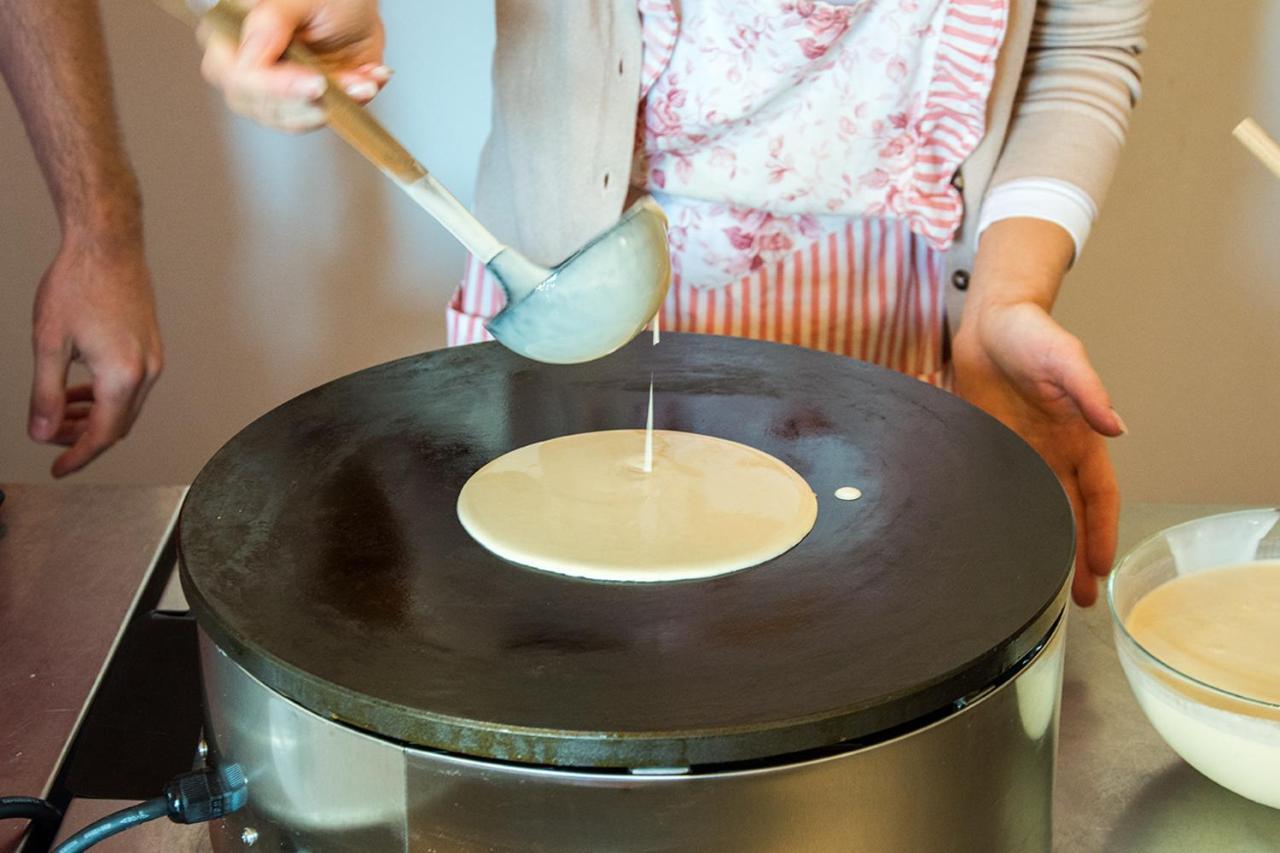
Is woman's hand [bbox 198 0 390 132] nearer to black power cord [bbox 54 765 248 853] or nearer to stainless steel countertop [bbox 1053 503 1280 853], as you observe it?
black power cord [bbox 54 765 248 853]

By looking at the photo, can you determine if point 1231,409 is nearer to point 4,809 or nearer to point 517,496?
point 517,496

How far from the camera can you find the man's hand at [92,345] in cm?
124

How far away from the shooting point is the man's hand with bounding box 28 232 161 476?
4.06ft

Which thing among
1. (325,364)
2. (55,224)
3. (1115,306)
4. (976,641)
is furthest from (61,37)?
(1115,306)

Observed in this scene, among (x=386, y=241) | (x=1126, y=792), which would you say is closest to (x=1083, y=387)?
(x=1126, y=792)

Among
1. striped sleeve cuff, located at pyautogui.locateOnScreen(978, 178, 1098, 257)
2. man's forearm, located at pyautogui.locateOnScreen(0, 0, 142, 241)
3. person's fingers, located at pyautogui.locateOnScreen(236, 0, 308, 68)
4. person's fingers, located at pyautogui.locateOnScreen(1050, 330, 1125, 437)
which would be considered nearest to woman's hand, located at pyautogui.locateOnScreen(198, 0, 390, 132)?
person's fingers, located at pyautogui.locateOnScreen(236, 0, 308, 68)

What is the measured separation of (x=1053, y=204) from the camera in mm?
1333

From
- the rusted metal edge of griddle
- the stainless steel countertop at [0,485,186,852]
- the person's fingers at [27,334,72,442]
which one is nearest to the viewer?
the rusted metal edge of griddle

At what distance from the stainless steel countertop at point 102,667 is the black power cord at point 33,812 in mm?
11

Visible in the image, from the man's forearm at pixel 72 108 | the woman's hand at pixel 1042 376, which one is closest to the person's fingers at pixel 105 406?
the man's forearm at pixel 72 108

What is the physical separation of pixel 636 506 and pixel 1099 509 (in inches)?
19.9

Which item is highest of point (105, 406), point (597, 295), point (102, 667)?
point (597, 295)

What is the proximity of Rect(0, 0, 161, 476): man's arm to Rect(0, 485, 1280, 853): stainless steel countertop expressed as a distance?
7 cm

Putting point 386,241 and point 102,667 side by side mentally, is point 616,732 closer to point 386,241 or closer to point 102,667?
point 102,667
